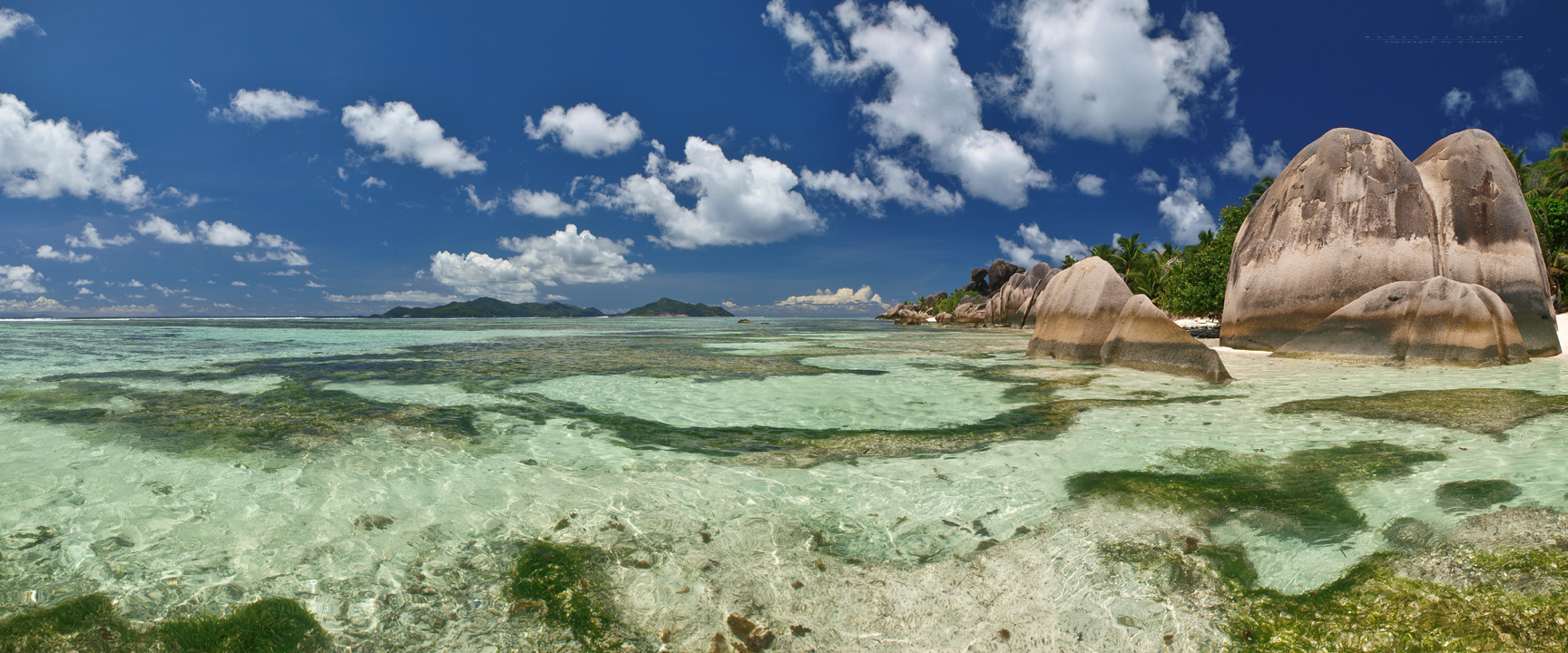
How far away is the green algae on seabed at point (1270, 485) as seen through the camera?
3.43 m

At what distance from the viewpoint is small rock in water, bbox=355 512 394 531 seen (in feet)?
11.8

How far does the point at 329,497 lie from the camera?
4074 mm

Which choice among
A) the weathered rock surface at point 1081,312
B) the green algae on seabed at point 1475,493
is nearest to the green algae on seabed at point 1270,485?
the green algae on seabed at point 1475,493

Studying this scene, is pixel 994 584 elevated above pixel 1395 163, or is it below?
below

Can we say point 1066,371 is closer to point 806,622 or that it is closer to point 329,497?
point 806,622

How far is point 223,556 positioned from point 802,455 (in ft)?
12.3

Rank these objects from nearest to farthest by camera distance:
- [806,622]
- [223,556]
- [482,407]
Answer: [806,622] < [223,556] < [482,407]

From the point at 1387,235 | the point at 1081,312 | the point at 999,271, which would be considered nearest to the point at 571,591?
the point at 1081,312

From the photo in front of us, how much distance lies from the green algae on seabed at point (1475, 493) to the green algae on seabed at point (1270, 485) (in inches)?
14.4

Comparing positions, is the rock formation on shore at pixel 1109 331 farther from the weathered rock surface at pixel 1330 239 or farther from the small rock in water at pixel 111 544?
the small rock in water at pixel 111 544

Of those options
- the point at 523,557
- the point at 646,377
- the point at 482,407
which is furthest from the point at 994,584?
the point at 646,377

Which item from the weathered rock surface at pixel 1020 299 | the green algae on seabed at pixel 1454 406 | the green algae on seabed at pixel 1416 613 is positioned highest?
the weathered rock surface at pixel 1020 299

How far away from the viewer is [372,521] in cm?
369

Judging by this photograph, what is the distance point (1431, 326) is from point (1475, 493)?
10.4 metres
